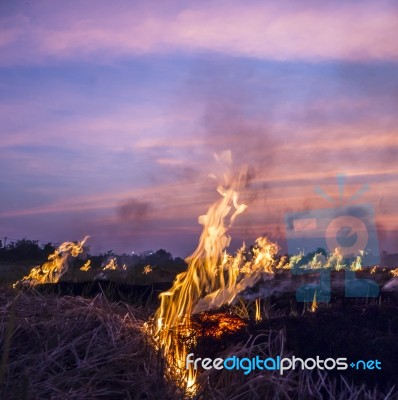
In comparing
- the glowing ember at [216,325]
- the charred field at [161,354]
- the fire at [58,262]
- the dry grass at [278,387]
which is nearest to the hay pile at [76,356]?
the charred field at [161,354]

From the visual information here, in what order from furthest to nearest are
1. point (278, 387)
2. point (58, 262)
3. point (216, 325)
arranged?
point (58, 262)
point (216, 325)
point (278, 387)

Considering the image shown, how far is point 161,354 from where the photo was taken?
4.86m

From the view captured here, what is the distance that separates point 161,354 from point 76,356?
677 millimetres

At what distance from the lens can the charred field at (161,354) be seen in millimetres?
4289

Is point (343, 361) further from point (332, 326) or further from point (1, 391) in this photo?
point (1, 391)

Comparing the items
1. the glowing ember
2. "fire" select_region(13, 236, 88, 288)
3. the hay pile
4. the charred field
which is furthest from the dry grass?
"fire" select_region(13, 236, 88, 288)

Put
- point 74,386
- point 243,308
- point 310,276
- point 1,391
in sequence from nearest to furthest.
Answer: point 1,391 < point 74,386 < point 243,308 < point 310,276

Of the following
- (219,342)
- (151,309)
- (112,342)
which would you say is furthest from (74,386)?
(151,309)

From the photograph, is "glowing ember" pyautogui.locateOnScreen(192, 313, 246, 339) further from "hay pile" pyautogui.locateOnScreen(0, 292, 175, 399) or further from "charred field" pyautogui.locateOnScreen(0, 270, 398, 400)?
"hay pile" pyautogui.locateOnScreen(0, 292, 175, 399)

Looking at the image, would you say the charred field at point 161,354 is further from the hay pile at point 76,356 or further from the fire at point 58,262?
the fire at point 58,262

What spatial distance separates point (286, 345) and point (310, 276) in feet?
12.0

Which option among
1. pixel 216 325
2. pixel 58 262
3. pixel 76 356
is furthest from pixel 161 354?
pixel 58 262

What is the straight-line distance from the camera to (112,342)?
15.8ft

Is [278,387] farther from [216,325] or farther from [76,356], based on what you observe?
[216,325]
